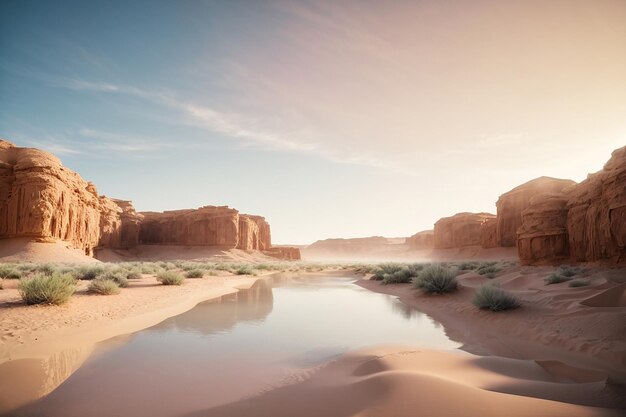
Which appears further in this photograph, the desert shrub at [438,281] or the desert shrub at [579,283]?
the desert shrub at [438,281]

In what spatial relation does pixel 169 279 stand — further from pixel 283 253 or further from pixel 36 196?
pixel 283 253

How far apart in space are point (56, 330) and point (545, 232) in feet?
80.7

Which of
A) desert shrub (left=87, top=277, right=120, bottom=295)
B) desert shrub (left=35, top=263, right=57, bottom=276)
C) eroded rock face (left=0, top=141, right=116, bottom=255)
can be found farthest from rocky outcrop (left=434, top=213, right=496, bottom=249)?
eroded rock face (left=0, top=141, right=116, bottom=255)

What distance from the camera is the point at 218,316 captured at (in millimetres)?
9328

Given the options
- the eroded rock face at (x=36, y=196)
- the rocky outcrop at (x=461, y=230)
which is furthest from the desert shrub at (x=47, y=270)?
the rocky outcrop at (x=461, y=230)

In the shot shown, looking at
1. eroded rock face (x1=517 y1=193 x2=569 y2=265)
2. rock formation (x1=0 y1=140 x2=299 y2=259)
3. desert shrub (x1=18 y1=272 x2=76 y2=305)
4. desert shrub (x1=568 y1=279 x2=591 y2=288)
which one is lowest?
desert shrub (x1=568 y1=279 x2=591 y2=288)

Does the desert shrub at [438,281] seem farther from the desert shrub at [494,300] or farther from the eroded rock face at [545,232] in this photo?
the eroded rock face at [545,232]

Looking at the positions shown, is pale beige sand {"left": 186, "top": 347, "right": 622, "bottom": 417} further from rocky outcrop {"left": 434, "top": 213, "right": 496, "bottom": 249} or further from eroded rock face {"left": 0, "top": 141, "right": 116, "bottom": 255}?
rocky outcrop {"left": 434, "top": 213, "right": 496, "bottom": 249}

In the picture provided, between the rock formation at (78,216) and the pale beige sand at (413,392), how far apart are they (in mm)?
44975

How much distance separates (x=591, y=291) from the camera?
827cm

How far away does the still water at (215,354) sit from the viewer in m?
3.75

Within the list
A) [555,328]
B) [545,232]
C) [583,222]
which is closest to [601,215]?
[583,222]

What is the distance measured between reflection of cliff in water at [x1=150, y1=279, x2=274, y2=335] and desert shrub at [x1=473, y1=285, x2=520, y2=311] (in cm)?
628

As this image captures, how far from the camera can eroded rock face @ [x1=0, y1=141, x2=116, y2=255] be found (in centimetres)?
3597
